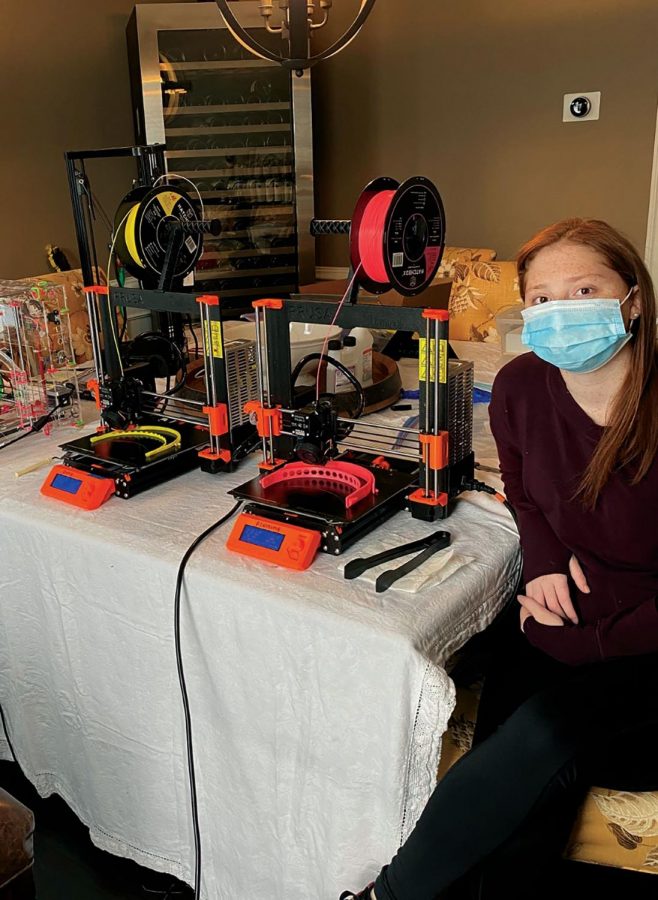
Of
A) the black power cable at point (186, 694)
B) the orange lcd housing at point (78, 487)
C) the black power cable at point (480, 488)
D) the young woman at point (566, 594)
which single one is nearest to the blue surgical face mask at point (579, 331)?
the young woman at point (566, 594)

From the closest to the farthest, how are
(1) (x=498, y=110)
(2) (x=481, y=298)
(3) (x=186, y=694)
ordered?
(3) (x=186, y=694), (2) (x=481, y=298), (1) (x=498, y=110)

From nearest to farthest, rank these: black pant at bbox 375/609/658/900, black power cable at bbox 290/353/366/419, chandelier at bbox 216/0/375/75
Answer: black pant at bbox 375/609/658/900, black power cable at bbox 290/353/366/419, chandelier at bbox 216/0/375/75

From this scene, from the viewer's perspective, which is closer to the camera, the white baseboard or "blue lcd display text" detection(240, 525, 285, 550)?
"blue lcd display text" detection(240, 525, 285, 550)

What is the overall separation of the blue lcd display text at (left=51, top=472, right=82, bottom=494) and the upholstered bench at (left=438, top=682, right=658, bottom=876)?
97 centimetres

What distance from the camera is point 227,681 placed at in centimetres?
122

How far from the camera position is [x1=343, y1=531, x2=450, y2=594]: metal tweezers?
3.70 ft

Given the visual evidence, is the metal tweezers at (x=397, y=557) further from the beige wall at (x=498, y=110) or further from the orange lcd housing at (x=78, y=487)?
the beige wall at (x=498, y=110)

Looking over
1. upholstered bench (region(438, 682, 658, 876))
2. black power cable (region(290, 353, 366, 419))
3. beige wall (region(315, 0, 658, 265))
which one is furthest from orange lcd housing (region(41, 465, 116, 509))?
beige wall (region(315, 0, 658, 265))

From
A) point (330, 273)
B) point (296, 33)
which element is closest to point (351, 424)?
point (296, 33)

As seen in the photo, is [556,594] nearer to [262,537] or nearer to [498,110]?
[262,537]

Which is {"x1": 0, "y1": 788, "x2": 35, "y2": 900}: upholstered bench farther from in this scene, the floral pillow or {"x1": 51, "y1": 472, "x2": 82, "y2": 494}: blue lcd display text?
the floral pillow

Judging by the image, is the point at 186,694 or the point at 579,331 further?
the point at 186,694

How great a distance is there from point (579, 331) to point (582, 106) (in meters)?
2.41

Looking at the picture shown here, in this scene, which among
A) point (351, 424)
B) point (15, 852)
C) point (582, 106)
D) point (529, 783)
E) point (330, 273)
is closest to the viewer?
point (15, 852)
